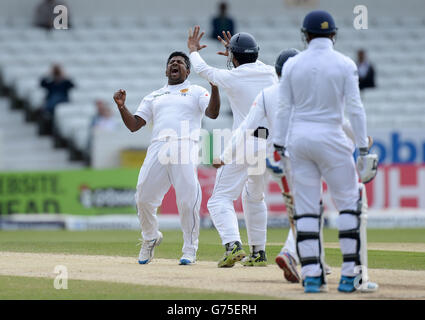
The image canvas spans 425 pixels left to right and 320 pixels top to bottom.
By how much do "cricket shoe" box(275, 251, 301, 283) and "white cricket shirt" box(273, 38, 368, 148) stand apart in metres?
1.07

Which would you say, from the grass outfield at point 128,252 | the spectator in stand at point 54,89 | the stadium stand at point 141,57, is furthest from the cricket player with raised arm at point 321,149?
the spectator in stand at point 54,89

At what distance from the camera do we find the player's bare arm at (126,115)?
9250 mm

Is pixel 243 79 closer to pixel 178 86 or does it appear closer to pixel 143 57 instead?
pixel 178 86

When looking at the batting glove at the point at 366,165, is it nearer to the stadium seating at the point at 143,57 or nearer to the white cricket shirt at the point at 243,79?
the white cricket shirt at the point at 243,79

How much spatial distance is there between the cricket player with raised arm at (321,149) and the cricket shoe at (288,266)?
450mm

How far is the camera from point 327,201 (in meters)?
17.8

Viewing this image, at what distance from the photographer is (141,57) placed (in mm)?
23625

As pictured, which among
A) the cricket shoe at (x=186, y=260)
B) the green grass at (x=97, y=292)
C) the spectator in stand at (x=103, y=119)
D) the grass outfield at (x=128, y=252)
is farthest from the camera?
the spectator in stand at (x=103, y=119)

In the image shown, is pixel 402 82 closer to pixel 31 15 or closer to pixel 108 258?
pixel 31 15

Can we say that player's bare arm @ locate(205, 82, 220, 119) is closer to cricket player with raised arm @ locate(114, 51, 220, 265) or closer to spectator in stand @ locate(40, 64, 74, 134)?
cricket player with raised arm @ locate(114, 51, 220, 265)

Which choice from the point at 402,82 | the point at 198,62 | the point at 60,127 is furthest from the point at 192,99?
the point at 402,82

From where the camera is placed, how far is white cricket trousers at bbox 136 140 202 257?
9398mm

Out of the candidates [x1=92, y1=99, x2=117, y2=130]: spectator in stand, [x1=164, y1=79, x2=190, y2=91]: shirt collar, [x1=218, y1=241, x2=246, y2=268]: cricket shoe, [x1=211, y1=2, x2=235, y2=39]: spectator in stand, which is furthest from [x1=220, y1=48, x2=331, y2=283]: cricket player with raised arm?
[x1=211, y1=2, x2=235, y2=39]: spectator in stand

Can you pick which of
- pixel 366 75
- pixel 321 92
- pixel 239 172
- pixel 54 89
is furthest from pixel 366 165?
pixel 366 75
